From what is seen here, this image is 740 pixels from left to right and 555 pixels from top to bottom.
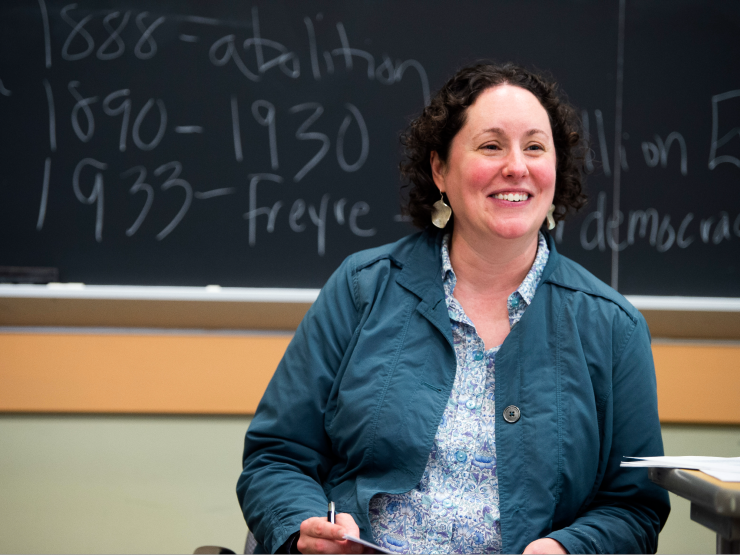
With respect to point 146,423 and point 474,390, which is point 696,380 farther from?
→ point 146,423

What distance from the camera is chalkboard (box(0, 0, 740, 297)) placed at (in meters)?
2.17

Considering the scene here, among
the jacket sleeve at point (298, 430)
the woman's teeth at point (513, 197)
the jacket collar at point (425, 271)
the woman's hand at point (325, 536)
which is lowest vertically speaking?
the woman's hand at point (325, 536)

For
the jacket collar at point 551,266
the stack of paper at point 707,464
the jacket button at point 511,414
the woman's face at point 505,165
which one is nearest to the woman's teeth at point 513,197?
the woman's face at point 505,165

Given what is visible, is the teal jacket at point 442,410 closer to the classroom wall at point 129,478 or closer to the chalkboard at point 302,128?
the chalkboard at point 302,128

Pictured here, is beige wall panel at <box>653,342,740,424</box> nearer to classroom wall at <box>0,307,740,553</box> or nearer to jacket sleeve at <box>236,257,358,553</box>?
classroom wall at <box>0,307,740,553</box>

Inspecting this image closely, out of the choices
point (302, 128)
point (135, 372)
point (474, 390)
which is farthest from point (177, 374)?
point (474, 390)

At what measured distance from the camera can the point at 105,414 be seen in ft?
7.45

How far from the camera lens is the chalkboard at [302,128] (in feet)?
7.11

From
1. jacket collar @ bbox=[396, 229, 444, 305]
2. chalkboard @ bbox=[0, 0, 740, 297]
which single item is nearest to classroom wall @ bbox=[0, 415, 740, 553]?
chalkboard @ bbox=[0, 0, 740, 297]

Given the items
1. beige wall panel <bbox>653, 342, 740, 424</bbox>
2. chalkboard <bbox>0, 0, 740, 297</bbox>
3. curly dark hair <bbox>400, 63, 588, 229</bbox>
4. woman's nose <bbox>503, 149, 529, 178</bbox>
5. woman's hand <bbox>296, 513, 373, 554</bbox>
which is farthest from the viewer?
beige wall panel <bbox>653, 342, 740, 424</bbox>

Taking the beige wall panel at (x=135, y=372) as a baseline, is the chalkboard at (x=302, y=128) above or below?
above

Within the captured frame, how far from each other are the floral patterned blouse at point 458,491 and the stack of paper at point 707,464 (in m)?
0.32

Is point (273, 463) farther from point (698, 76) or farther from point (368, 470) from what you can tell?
point (698, 76)

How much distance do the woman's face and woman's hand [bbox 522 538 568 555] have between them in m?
0.62
